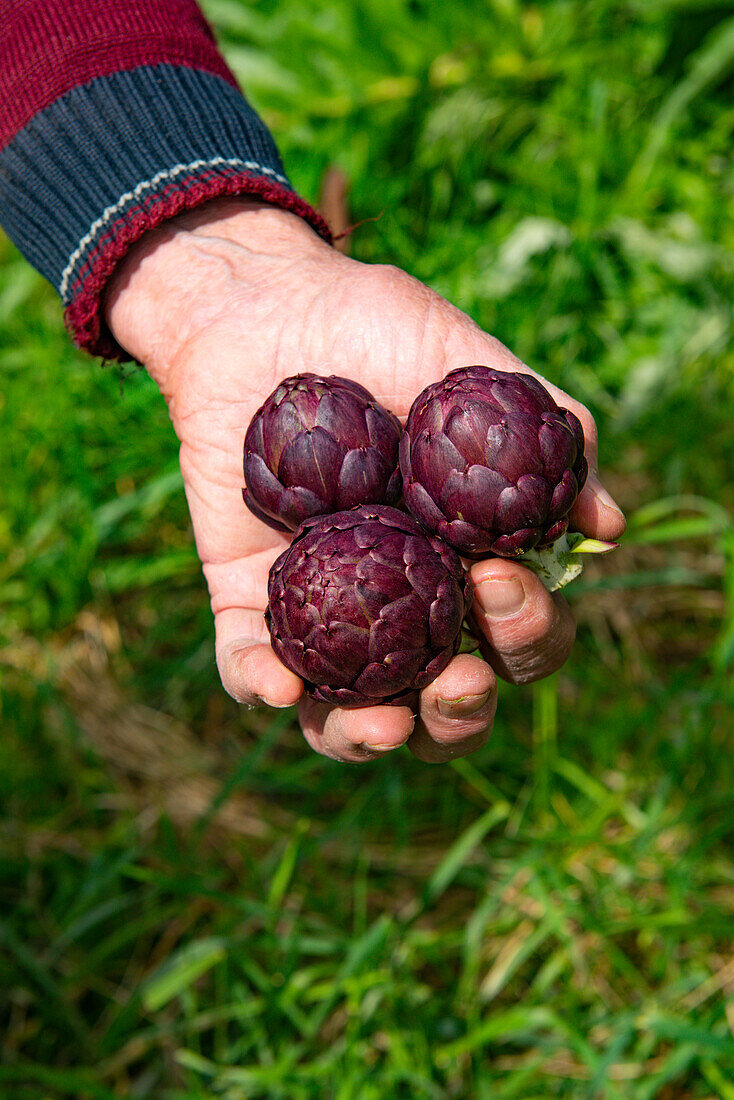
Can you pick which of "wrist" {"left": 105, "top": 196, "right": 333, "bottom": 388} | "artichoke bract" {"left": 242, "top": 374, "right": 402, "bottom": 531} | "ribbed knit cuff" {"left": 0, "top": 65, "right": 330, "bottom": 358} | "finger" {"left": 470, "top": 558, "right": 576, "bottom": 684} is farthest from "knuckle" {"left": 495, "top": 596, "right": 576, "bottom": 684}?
"ribbed knit cuff" {"left": 0, "top": 65, "right": 330, "bottom": 358}

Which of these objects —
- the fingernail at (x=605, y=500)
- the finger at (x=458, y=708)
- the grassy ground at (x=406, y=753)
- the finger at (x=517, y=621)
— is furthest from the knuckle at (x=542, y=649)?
the grassy ground at (x=406, y=753)

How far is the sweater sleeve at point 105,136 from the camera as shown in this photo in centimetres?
257

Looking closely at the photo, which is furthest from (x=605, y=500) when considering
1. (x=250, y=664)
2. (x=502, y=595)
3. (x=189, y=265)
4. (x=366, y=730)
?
(x=189, y=265)

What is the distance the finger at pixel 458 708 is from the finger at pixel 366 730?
0.22 feet

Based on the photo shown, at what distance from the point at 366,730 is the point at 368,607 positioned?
0.88 ft

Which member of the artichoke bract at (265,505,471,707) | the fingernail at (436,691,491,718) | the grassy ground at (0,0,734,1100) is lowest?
the grassy ground at (0,0,734,1100)

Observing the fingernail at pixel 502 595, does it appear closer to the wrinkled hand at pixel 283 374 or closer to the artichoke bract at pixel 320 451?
the wrinkled hand at pixel 283 374

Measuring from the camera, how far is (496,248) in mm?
4098

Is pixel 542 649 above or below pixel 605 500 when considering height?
below

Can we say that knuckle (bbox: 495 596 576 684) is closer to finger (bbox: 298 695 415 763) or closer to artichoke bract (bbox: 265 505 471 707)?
artichoke bract (bbox: 265 505 471 707)

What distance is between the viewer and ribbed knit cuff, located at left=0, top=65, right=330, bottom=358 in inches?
101

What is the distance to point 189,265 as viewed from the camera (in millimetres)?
2662

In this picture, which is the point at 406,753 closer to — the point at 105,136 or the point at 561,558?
the point at 561,558

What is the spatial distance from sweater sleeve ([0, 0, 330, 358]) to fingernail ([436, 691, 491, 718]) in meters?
1.52
